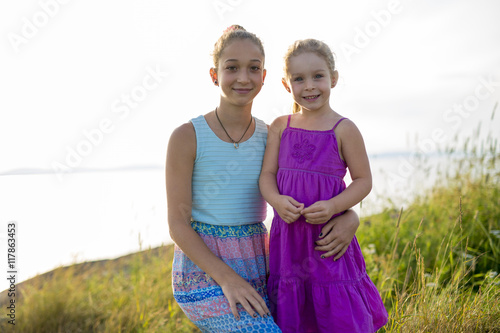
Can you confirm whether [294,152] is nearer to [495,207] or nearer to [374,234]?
[374,234]

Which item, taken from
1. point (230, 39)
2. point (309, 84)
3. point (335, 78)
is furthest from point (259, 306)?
point (230, 39)

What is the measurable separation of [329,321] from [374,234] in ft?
7.11

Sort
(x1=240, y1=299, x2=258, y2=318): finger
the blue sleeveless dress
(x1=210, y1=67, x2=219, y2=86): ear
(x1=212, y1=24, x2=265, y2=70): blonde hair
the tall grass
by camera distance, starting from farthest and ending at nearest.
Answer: the tall grass < (x1=210, y1=67, x2=219, y2=86): ear < (x1=212, y1=24, x2=265, y2=70): blonde hair < the blue sleeveless dress < (x1=240, y1=299, x2=258, y2=318): finger

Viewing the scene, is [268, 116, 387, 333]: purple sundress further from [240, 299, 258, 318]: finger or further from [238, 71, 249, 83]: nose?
[238, 71, 249, 83]: nose

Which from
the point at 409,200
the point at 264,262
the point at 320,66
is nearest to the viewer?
the point at 320,66

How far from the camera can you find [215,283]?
1921 mm

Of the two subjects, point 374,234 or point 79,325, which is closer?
point 79,325

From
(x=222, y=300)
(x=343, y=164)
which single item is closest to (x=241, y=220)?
(x=222, y=300)

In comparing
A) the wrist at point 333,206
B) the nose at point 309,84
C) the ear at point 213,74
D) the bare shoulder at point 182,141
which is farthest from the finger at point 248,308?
the ear at point 213,74

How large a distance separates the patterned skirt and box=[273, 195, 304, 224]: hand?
0.96 ft

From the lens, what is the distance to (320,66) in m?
1.97

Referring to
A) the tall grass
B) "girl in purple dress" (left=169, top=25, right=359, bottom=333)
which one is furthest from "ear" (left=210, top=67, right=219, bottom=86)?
the tall grass

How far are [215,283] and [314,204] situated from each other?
0.59 meters

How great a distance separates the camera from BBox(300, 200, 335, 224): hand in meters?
1.80
